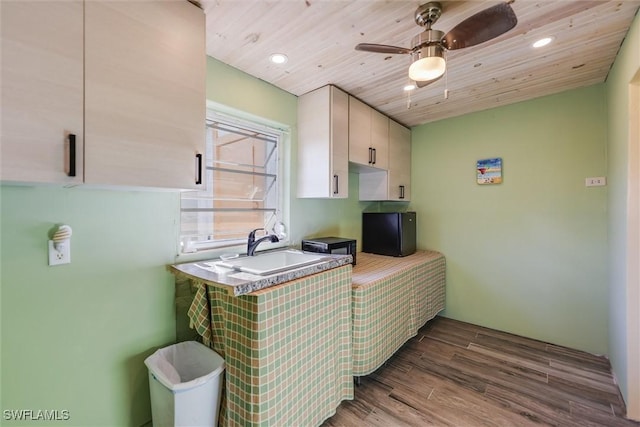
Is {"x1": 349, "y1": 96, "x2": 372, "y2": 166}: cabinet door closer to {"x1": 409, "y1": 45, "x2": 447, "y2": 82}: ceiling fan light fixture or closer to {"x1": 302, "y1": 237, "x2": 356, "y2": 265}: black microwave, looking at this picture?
{"x1": 302, "y1": 237, "x2": 356, "y2": 265}: black microwave

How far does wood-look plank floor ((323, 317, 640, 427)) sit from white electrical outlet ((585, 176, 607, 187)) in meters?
1.50

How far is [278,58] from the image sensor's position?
5.97ft

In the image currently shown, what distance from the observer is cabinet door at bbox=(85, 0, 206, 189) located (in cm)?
106

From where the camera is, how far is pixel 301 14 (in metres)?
1.42

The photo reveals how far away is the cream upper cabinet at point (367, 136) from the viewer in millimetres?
2457

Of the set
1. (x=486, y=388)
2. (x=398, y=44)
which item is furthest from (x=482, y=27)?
(x=486, y=388)

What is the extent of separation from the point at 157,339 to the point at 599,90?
154 inches

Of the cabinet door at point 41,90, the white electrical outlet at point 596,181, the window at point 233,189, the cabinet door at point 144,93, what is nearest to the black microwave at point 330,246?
the window at point 233,189

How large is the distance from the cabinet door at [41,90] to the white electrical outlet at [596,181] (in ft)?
11.6

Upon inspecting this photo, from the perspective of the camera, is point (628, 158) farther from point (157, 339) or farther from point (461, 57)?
point (157, 339)

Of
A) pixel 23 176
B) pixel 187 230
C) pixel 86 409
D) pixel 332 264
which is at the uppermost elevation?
pixel 23 176

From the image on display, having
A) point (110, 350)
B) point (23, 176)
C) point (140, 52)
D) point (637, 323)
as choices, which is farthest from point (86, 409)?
point (637, 323)

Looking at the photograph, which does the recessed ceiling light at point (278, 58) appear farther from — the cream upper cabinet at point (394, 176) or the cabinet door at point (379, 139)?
the cream upper cabinet at point (394, 176)

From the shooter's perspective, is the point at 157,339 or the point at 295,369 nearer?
the point at 295,369
